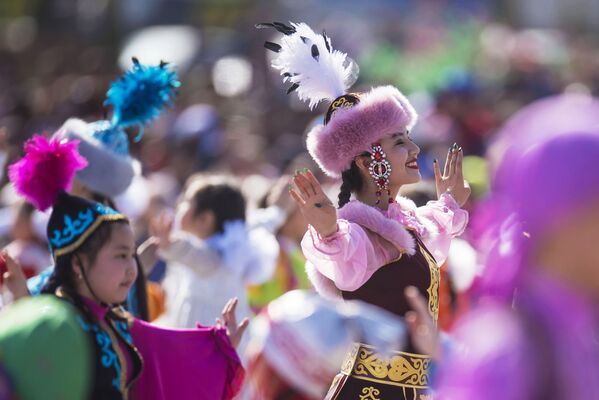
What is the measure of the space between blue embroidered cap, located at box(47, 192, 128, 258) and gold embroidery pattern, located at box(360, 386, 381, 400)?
115 centimetres

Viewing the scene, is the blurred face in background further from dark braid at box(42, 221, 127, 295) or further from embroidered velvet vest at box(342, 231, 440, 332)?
dark braid at box(42, 221, 127, 295)

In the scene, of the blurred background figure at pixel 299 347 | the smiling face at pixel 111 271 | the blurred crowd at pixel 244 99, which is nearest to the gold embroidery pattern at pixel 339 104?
the blurred crowd at pixel 244 99

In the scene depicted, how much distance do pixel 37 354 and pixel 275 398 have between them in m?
0.64

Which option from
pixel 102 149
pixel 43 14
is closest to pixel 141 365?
pixel 102 149

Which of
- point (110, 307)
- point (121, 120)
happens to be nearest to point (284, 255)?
point (121, 120)

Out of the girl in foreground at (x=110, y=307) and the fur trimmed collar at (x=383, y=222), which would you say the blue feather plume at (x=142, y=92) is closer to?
the girl in foreground at (x=110, y=307)

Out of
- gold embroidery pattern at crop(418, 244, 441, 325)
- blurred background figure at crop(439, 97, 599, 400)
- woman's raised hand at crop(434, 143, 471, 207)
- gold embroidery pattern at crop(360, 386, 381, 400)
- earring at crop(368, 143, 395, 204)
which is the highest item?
blurred background figure at crop(439, 97, 599, 400)

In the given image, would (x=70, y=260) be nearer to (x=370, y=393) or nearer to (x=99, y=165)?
(x=370, y=393)

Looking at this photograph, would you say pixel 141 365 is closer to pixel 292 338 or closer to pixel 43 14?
pixel 292 338

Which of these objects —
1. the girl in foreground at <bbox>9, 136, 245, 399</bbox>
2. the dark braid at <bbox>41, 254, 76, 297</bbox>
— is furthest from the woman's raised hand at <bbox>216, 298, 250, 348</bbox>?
the dark braid at <bbox>41, 254, 76, 297</bbox>

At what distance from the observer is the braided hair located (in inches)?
190

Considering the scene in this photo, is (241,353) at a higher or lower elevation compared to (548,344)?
lower

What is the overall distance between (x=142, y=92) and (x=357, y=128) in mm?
1594

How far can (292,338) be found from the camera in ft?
9.55
